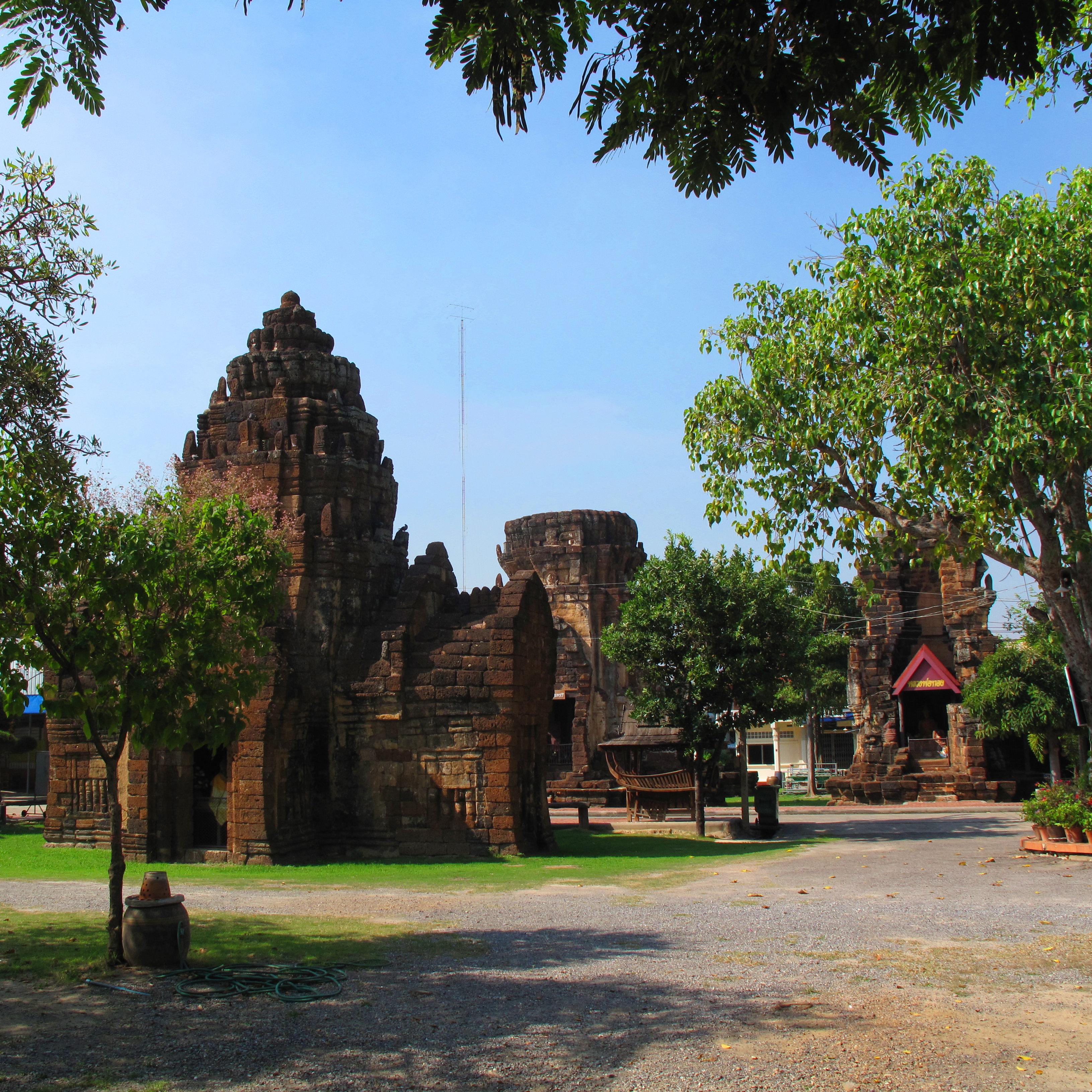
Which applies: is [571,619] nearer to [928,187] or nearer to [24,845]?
[24,845]

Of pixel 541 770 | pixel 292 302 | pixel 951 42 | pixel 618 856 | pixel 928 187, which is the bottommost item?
pixel 618 856

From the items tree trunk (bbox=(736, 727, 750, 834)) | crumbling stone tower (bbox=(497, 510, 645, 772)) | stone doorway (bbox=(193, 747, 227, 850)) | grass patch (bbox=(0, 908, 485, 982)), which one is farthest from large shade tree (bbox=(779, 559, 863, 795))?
grass patch (bbox=(0, 908, 485, 982))

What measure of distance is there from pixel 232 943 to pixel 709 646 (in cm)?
1306

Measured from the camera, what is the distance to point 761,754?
48.6m

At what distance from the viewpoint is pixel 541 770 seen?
17859mm

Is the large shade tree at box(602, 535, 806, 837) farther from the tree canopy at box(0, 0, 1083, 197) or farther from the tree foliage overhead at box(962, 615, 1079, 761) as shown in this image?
the tree canopy at box(0, 0, 1083, 197)

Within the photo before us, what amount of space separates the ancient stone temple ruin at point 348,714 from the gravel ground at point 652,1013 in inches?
210

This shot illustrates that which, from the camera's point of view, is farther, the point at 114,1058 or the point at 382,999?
the point at 382,999

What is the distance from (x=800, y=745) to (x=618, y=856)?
32.1m

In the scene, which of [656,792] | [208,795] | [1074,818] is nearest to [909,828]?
[656,792]

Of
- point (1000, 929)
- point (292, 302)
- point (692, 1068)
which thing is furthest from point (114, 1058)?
point (292, 302)

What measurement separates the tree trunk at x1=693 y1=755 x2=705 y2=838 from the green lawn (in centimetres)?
1123

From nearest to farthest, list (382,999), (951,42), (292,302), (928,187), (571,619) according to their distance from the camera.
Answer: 1. (951,42)
2. (382,999)
3. (928,187)
4. (292,302)
5. (571,619)

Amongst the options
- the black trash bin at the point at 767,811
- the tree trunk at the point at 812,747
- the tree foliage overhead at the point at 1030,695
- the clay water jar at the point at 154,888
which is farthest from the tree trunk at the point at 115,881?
the tree trunk at the point at 812,747
